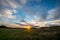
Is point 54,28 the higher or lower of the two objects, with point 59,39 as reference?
higher

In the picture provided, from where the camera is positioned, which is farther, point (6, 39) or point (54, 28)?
point (54, 28)

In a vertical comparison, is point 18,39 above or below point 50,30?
below

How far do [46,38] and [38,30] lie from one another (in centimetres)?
562

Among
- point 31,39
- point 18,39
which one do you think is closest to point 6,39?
point 18,39

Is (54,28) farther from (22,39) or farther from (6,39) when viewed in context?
(6,39)

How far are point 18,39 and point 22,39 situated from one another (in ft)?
1.52

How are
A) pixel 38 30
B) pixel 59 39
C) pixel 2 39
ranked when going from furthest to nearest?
pixel 38 30 < pixel 2 39 < pixel 59 39

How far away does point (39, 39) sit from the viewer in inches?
525

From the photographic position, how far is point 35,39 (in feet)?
43.8

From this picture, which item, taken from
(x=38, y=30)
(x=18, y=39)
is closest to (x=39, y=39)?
(x=18, y=39)

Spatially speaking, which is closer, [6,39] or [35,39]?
[35,39]

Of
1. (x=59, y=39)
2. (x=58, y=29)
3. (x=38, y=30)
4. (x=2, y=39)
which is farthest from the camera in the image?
(x=38, y=30)

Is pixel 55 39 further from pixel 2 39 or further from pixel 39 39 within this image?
pixel 2 39

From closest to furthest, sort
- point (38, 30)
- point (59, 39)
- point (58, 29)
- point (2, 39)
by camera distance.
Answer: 1. point (59, 39)
2. point (2, 39)
3. point (58, 29)
4. point (38, 30)
